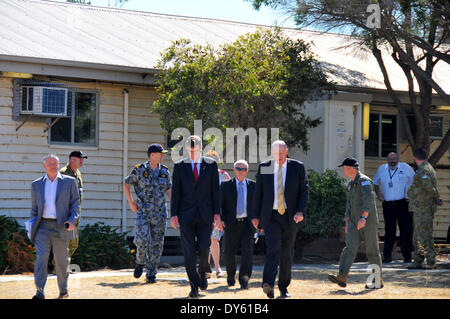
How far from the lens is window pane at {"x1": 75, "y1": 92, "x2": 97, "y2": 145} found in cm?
1645

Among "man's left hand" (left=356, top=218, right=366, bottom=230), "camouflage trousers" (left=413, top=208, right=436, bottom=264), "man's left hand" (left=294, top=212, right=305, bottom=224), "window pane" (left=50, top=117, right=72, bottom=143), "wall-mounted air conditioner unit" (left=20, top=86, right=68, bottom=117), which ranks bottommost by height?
"camouflage trousers" (left=413, top=208, right=436, bottom=264)

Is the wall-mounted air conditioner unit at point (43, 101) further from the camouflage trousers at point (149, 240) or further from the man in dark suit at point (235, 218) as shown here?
the man in dark suit at point (235, 218)

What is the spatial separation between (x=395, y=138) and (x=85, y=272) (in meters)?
9.76

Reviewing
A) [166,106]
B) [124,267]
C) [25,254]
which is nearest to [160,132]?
[166,106]

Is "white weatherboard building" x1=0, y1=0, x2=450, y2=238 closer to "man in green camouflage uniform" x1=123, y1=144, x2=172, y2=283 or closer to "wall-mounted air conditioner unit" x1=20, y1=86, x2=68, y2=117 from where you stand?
"wall-mounted air conditioner unit" x1=20, y1=86, x2=68, y2=117

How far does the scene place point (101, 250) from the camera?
49.3 ft

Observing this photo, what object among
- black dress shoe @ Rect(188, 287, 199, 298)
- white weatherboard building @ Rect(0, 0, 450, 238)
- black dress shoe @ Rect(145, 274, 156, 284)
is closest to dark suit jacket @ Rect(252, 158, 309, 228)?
black dress shoe @ Rect(188, 287, 199, 298)

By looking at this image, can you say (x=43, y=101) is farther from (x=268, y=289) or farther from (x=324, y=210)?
(x=268, y=289)

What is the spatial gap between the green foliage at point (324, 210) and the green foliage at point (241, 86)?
1171mm

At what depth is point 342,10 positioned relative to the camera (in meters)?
15.9

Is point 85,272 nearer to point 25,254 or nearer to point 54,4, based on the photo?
point 25,254

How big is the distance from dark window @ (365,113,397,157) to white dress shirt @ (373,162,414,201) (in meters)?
3.84

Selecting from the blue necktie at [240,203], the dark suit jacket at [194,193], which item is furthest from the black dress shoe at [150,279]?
the dark suit jacket at [194,193]

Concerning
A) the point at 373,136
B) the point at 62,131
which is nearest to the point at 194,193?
the point at 62,131
